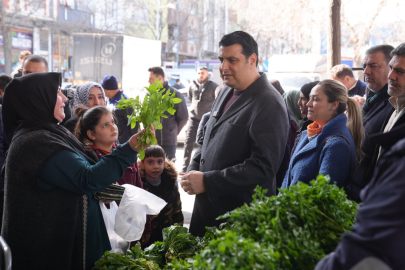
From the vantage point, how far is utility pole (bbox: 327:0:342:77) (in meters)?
7.10

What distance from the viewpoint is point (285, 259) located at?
4.78ft

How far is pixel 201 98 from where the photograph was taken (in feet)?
29.3

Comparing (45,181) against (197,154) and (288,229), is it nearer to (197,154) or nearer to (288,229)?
(197,154)

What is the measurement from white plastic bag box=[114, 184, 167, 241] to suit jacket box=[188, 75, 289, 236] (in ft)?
1.31

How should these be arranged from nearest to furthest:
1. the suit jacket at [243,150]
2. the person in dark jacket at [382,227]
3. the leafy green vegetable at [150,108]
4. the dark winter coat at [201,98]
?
1. the person in dark jacket at [382,227]
2. the leafy green vegetable at [150,108]
3. the suit jacket at [243,150]
4. the dark winter coat at [201,98]

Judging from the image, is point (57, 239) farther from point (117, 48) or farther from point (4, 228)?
point (117, 48)

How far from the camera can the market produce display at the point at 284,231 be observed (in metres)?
1.37

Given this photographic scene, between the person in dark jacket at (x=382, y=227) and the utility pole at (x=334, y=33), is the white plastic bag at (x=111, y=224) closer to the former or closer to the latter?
the person in dark jacket at (x=382, y=227)

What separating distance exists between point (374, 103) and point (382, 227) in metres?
2.65

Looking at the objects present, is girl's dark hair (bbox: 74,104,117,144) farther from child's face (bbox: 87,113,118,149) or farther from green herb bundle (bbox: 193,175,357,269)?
green herb bundle (bbox: 193,175,357,269)

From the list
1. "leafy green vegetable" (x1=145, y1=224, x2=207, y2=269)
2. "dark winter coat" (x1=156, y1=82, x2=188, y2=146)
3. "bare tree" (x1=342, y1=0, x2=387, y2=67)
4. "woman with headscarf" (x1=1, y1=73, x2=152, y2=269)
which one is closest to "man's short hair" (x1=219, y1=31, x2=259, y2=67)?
"woman with headscarf" (x1=1, y1=73, x2=152, y2=269)

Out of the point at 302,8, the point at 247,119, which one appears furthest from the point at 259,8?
the point at 247,119

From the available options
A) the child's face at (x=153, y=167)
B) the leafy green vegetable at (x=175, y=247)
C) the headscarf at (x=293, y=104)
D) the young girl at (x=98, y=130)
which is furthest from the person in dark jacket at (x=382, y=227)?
the headscarf at (x=293, y=104)

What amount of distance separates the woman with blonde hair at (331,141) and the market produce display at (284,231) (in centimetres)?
114
